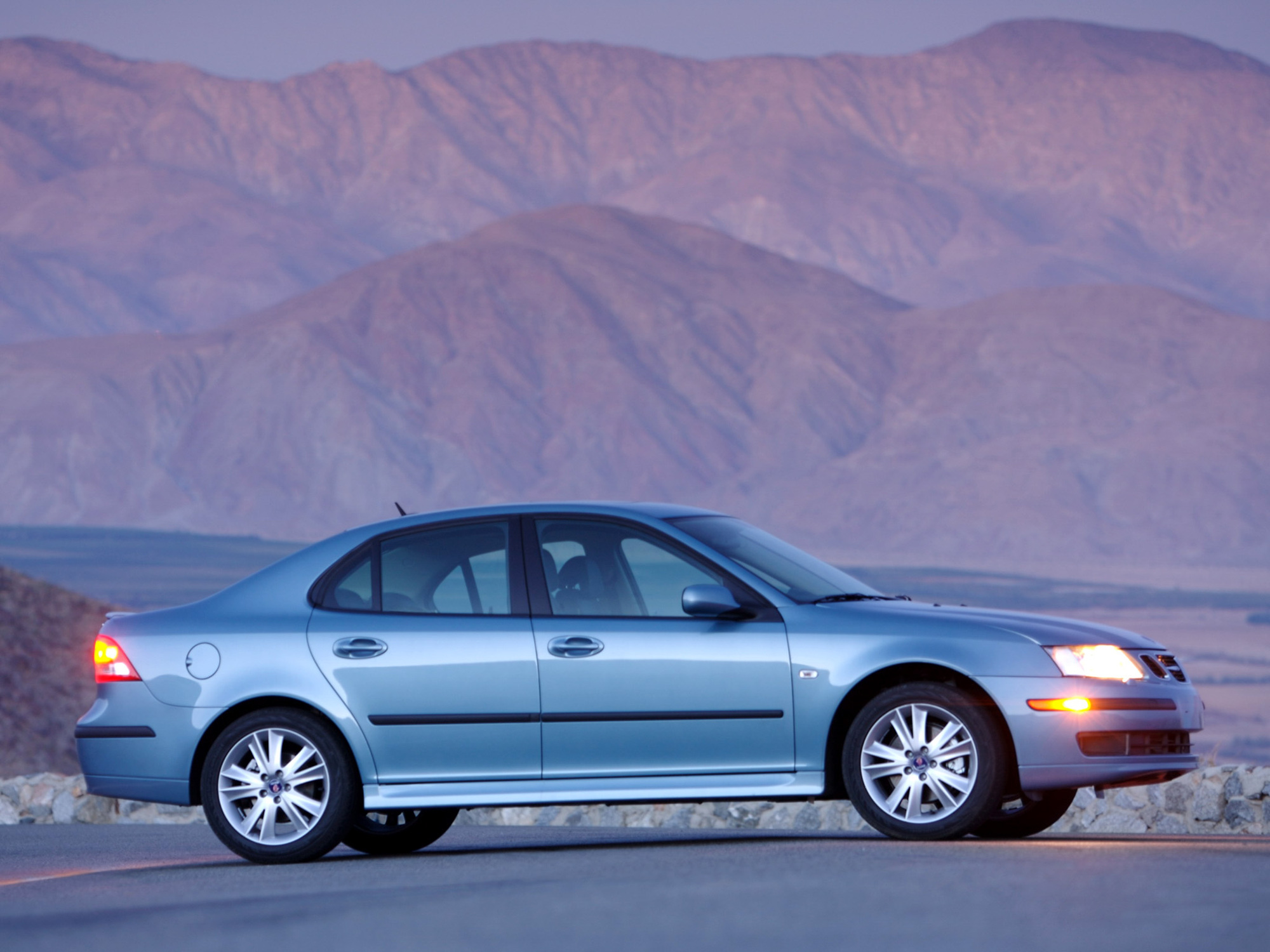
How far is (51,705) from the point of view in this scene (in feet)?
135

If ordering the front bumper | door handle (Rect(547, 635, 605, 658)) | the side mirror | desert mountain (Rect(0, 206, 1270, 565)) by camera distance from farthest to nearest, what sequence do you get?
1. desert mountain (Rect(0, 206, 1270, 565))
2. door handle (Rect(547, 635, 605, 658))
3. the side mirror
4. the front bumper

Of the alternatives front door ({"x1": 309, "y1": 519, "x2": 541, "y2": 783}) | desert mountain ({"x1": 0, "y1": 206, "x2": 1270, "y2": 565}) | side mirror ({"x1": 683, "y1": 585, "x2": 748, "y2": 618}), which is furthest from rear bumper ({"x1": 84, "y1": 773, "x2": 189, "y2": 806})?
desert mountain ({"x1": 0, "y1": 206, "x2": 1270, "y2": 565})

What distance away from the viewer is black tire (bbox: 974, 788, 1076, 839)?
9234 mm

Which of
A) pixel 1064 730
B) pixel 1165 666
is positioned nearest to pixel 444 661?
pixel 1064 730

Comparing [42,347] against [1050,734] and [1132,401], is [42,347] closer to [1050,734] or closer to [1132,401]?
[1132,401]

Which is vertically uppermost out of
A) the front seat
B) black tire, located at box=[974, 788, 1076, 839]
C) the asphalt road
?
the front seat

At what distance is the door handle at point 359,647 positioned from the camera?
28.7 feet

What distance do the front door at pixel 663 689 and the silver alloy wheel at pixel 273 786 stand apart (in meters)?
1.01

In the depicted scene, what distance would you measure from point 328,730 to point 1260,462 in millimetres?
139831

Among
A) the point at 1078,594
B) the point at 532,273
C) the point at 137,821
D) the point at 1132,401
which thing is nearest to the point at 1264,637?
the point at 1078,594

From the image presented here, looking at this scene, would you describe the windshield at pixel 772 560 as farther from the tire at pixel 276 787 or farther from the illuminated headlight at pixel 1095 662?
the tire at pixel 276 787

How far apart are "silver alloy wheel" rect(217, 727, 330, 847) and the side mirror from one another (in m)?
1.70

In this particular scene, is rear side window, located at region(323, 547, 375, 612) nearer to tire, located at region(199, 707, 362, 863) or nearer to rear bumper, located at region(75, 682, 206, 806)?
tire, located at region(199, 707, 362, 863)

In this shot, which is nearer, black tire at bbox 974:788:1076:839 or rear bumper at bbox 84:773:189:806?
rear bumper at bbox 84:773:189:806
